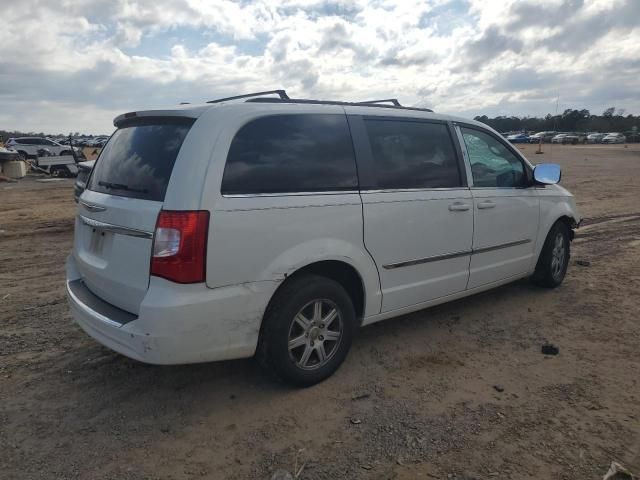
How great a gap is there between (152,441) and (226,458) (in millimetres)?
467

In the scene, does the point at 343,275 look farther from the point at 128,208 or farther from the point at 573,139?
the point at 573,139

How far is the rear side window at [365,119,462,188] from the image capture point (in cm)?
374

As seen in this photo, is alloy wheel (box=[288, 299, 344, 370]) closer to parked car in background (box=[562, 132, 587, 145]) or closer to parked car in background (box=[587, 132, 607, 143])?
parked car in background (box=[562, 132, 587, 145])

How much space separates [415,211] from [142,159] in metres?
1.97

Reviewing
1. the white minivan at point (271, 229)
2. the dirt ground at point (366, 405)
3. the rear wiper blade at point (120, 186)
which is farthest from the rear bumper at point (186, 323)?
the rear wiper blade at point (120, 186)

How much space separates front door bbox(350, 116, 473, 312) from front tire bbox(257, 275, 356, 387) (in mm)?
439

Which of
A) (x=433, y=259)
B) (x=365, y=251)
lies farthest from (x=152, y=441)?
(x=433, y=259)

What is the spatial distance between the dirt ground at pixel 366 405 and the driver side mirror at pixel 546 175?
4.09 ft

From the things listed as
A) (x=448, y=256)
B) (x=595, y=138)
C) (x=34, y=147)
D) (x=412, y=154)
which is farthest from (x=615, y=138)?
(x=412, y=154)

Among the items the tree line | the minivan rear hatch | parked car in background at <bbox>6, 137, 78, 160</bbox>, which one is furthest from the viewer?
the tree line

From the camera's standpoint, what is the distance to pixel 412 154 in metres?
3.97

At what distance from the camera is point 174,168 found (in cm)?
289

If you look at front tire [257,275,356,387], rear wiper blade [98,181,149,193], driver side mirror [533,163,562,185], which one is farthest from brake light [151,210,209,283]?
driver side mirror [533,163,562,185]

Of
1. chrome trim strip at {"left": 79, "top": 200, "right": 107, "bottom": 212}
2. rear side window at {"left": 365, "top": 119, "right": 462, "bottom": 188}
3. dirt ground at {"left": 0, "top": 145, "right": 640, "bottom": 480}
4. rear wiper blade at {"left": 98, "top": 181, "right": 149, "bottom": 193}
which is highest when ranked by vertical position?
rear side window at {"left": 365, "top": 119, "right": 462, "bottom": 188}
